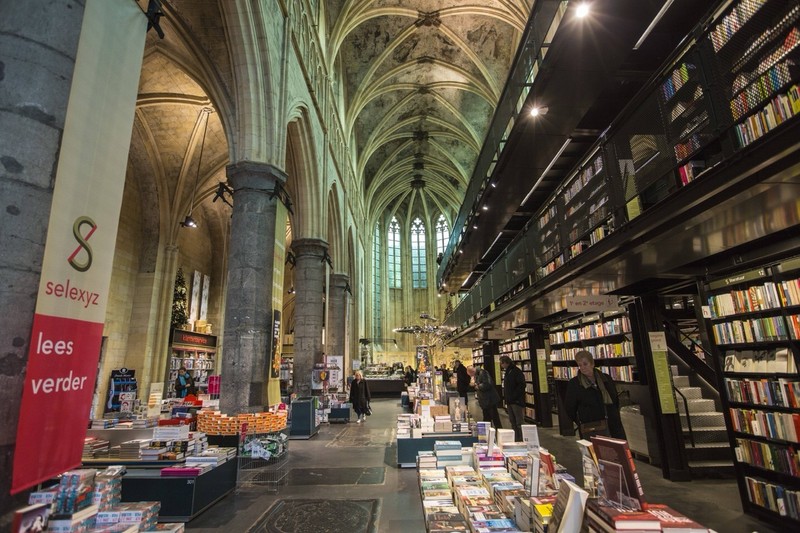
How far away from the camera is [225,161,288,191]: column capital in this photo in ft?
23.9

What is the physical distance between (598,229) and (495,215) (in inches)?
220

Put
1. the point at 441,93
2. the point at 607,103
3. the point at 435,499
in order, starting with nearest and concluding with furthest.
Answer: the point at 435,499, the point at 607,103, the point at 441,93

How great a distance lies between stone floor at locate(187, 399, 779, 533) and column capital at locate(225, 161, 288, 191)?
4.70 m

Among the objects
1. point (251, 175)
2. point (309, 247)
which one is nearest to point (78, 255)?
point (251, 175)

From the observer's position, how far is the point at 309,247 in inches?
475

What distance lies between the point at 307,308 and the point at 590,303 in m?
8.52

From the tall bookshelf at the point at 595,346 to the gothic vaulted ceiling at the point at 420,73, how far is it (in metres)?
12.0

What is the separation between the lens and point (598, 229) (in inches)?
216

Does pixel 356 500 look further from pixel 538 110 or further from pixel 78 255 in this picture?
pixel 538 110

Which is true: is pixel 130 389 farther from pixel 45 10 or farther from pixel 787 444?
pixel 787 444

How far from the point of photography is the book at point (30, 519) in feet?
4.94

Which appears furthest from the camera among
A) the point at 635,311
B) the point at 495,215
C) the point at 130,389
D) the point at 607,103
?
the point at 130,389

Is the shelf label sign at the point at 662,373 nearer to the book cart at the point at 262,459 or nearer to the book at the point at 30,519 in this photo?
the book cart at the point at 262,459

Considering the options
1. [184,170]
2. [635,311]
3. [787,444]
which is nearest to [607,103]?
[635,311]
